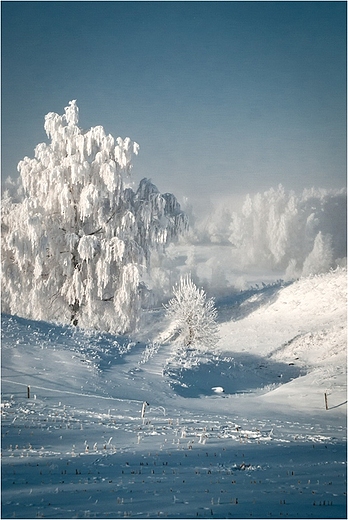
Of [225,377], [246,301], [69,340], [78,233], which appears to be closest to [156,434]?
[69,340]

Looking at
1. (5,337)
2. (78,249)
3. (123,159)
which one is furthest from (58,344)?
(123,159)

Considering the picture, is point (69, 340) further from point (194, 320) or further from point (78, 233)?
point (194, 320)

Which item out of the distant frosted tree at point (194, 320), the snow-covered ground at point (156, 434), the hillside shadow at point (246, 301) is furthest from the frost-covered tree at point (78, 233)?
the hillside shadow at point (246, 301)

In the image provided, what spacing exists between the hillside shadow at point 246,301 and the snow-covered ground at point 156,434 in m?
16.7

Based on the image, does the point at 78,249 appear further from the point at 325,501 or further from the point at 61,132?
the point at 325,501

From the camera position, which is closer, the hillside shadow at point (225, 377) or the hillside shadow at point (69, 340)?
the hillside shadow at point (69, 340)

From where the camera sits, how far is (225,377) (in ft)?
68.4

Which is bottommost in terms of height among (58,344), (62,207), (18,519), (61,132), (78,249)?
(18,519)

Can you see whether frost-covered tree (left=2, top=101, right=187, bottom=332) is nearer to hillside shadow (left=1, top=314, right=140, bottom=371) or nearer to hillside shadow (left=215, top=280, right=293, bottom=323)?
hillside shadow (left=1, top=314, right=140, bottom=371)

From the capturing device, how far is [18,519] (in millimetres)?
6387

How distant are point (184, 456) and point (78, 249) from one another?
15035mm

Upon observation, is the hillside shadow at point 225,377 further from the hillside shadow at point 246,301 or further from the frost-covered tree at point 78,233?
the hillside shadow at point 246,301

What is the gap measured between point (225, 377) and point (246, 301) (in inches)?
925

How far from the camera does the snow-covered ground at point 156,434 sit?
7133mm
